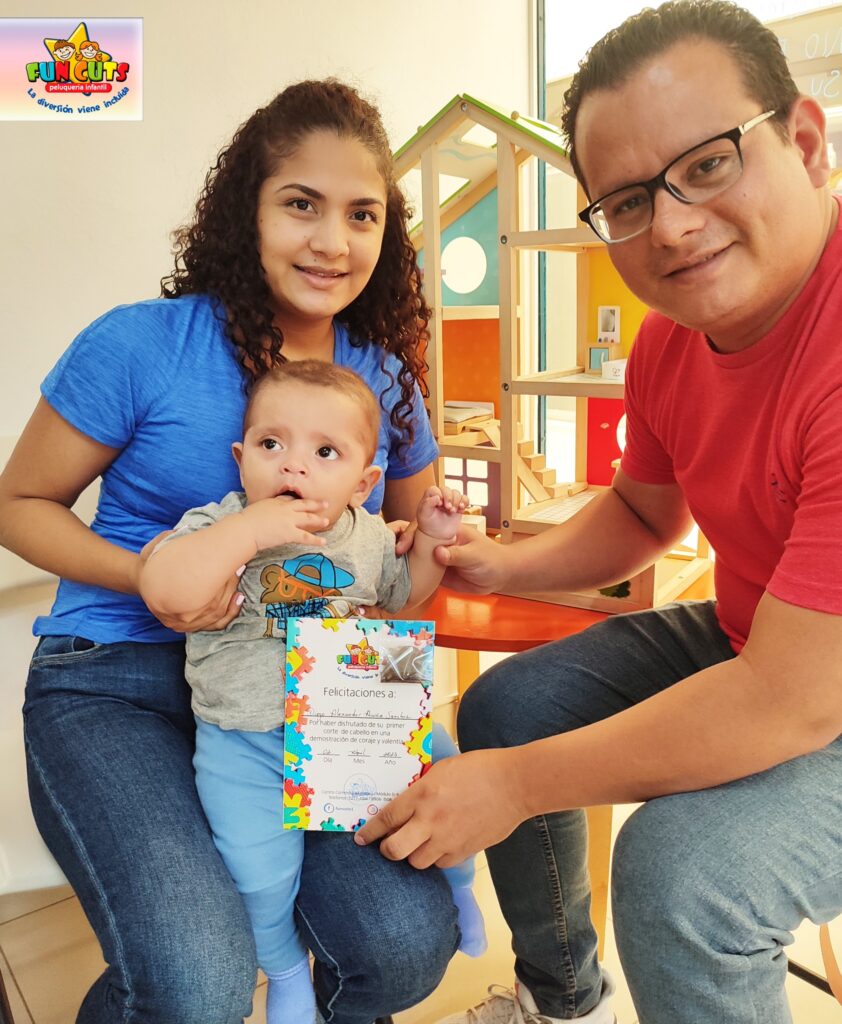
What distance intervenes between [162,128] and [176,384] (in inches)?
43.7

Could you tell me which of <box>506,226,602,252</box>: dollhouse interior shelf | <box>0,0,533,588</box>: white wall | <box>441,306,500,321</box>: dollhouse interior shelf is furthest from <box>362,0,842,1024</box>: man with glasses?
<box>0,0,533,588</box>: white wall

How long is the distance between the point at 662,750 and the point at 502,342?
3.19 feet

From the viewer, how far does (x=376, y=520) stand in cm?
126

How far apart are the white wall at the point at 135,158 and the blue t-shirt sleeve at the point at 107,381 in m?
0.56

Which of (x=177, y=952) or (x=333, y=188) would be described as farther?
(x=333, y=188)

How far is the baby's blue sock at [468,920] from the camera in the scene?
1.19 m

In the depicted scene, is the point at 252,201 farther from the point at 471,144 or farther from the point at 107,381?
the point at 471,144

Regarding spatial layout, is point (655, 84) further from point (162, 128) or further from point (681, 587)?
point (162, 128)

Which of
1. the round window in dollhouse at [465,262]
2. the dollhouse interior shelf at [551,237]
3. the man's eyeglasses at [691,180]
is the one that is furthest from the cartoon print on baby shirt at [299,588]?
the round window in dollhouse at [465,262]

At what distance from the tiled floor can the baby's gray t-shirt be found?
29.2 inches

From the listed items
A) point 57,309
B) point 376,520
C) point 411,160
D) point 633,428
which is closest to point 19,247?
point 57,309

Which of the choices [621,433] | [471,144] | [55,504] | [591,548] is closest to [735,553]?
[591,548]

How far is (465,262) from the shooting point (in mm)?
1896

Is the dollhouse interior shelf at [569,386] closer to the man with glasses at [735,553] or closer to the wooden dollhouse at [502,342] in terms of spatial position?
the wooden dollhouse at [502,342]
